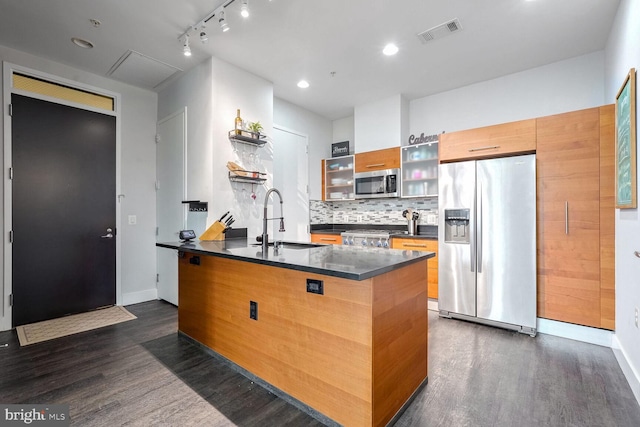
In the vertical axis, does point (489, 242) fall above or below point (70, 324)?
above

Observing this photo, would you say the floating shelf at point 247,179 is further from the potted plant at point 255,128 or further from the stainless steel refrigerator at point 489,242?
the stainless steel refrigerator at point 489,242

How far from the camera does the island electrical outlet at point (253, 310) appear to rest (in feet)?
6.80

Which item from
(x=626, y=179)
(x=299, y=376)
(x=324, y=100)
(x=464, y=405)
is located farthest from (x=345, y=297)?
(x=324, y=100)

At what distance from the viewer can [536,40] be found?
307 cm

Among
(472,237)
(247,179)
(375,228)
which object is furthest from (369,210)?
(247,179)

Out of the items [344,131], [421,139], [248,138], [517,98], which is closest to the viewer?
[248,138]

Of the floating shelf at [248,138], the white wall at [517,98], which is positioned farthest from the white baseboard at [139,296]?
the white wall at [517,98]

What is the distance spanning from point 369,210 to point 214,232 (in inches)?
113

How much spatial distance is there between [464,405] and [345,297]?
1.09 m

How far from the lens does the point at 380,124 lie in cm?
473

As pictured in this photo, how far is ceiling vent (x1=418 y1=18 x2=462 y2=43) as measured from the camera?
279 cm

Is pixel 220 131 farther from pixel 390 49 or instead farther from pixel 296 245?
pixel 390 49

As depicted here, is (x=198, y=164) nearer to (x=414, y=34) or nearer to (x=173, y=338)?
(x=173, y=338)

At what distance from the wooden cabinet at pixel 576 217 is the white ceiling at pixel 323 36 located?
0.90 meters
